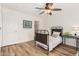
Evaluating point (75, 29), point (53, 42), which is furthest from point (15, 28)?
point (75, 29)

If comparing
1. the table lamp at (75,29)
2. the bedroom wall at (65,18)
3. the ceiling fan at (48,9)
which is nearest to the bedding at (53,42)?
the bedroom wall at (65,18)

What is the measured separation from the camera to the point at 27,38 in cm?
220

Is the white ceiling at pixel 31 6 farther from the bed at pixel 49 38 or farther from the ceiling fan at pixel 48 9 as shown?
the bed at pixel 49 38

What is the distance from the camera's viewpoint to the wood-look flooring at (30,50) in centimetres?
204

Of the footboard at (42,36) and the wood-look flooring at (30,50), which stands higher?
the footboard at (42,36)

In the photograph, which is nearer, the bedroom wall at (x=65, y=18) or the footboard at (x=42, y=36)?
the bedroom wall at (x=65, y=18)

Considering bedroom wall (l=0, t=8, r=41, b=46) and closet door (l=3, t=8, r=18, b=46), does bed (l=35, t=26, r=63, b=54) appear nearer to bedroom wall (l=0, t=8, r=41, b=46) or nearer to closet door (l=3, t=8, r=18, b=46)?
bedroom wall (l=0, t=8, r=41, b=46)

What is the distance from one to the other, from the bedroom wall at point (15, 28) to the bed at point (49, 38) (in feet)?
0.55

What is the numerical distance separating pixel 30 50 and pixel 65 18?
3.45ft

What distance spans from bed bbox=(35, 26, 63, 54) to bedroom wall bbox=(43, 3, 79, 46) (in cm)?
11

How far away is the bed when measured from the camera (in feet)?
6.93

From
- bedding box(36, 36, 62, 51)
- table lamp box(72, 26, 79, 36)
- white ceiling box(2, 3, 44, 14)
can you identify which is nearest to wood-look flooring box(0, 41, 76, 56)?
bedding box(36, 36, 62, 51)

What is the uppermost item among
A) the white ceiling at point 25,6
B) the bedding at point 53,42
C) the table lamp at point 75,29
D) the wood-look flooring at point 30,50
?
the white ceiling at point 25,6

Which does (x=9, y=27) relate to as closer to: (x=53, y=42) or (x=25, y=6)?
(x=25, y=6)
